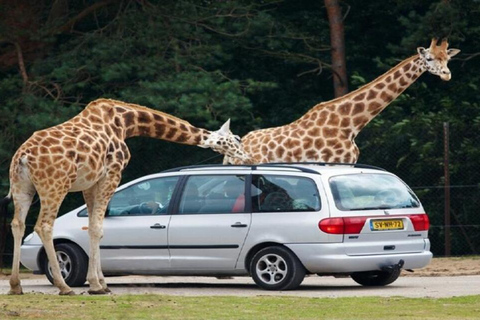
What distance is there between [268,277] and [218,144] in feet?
8.62

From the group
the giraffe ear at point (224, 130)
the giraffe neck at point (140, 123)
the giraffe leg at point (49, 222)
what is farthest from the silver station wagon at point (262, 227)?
the giraffe leg at point (49, 222)

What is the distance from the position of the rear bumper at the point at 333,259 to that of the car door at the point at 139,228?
66.9 inches

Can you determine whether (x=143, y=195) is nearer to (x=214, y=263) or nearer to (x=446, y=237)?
(x=214, y=263)

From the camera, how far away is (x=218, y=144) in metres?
17.6

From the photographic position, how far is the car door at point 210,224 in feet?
51.8

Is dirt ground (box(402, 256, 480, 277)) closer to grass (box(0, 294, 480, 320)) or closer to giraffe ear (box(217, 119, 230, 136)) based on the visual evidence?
giraffe ear (box(217, 119, 230, 136))

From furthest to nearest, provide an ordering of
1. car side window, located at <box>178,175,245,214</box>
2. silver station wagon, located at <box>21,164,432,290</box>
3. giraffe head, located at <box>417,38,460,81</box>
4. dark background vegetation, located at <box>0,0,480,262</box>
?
dark background vegetation, located at <box>0,0,480,262</box>
giraffe head, located at <box>417,38,460,81</box>
car side window, located at <box>178,175,245,214</box>
silver station wagon, located at <box>21,164,432,290</box>

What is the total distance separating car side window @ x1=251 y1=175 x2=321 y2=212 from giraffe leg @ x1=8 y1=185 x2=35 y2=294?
2.72m

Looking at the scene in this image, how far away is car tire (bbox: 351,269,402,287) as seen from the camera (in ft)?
53.8

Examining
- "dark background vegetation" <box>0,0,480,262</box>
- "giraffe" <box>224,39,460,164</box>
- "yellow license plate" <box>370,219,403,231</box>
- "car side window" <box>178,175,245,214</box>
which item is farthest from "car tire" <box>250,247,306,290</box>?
"dark background vegetation" <box>0,0,480,262</box>

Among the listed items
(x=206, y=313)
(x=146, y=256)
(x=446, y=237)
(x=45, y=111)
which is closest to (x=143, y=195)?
(x=146, y=256)

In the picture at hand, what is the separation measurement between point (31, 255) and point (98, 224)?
1.72m

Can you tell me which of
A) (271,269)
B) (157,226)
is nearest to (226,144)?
(157,226)

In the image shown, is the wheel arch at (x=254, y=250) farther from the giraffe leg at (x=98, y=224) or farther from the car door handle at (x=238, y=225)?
the giraffe leg at (x=98, y=224)
